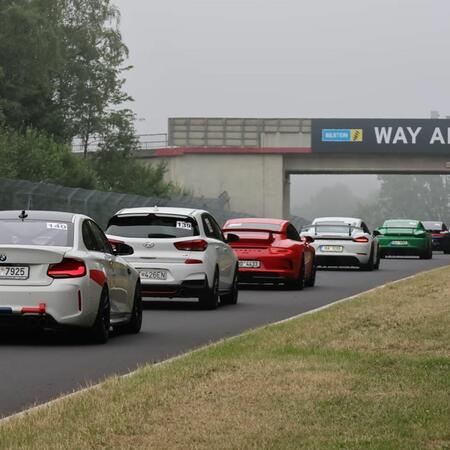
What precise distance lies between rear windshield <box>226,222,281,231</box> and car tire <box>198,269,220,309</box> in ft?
20.6

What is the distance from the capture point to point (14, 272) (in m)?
14.8

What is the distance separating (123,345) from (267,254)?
41.7ft

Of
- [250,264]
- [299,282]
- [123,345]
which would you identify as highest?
[250,264]

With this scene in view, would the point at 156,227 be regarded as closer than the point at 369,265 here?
Yes

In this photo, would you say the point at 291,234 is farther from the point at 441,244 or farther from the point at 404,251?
the point at 441,244

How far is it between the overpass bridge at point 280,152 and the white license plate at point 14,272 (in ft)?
251

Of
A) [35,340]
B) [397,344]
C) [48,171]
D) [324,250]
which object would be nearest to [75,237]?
[35,340]

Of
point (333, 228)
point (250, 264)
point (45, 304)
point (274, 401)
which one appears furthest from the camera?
point (333, 228)

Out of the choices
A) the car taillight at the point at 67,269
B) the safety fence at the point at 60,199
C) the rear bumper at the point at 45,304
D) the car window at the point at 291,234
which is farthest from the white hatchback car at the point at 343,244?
the rear bumper at the point at 45,304

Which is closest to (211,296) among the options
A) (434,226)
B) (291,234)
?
(291,234)

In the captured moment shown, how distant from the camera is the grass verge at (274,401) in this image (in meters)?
7.89

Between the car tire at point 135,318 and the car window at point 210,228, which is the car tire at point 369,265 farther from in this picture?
the car tire at point 135,318

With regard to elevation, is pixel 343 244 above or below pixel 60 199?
below

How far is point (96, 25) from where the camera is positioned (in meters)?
94.8
